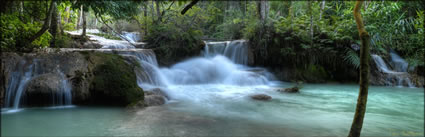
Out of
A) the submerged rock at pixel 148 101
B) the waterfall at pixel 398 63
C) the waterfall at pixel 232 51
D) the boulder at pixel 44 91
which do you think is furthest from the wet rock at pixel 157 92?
the waterfall at pixel 398 63

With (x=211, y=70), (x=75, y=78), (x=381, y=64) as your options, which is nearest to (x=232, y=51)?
(x=211, y=70)

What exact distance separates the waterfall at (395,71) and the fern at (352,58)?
1114 mm

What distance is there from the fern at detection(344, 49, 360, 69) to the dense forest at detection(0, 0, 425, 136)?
7cm

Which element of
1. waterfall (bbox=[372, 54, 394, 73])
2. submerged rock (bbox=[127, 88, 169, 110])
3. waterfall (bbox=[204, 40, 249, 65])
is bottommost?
submerged rock (bbox=[127, 88, 169, 110])

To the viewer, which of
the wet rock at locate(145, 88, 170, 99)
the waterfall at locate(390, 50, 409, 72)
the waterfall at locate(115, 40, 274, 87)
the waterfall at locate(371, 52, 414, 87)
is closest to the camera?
the wet rock at locate(145, 88, 170, 99)

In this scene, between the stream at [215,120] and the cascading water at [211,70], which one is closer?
the stream at [215,120]

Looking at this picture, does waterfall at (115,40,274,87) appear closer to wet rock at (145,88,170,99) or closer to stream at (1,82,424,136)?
wet rock at (145,88,170,99)

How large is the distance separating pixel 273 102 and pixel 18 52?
6.65m

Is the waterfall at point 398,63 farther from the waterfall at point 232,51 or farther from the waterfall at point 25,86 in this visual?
the waterfall at point 25,86

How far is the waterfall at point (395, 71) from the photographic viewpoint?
37.1 ft

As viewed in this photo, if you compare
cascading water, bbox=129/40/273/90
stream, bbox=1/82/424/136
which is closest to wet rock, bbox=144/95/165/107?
stream, bbox=1/82/424/136

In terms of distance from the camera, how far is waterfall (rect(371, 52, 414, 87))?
11320 millimetres

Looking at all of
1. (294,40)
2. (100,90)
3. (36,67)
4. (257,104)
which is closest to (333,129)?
(257,104)

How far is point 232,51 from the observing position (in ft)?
44.7
